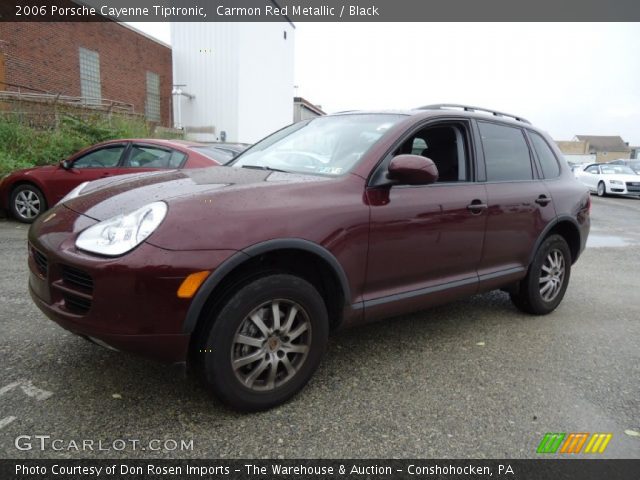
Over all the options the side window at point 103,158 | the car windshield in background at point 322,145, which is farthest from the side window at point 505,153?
the side window at point 103,158

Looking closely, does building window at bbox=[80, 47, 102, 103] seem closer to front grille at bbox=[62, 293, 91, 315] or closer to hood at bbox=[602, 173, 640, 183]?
front grille at bbox=[62, 293, 91, 315]

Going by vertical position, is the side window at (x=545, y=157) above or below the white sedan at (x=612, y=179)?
above

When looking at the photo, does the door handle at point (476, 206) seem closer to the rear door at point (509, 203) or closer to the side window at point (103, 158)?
the rear door at point (509, 203)

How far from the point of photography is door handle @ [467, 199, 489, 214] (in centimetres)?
332

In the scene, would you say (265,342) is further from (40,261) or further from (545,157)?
(545,157)

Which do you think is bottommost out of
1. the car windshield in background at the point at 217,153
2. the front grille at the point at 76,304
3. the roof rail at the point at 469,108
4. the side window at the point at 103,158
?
the front grille at the point at 76,304

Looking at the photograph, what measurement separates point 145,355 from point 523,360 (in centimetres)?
257

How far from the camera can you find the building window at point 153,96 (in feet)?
79.5

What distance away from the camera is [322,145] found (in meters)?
3.24

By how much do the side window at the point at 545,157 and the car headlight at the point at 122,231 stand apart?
342 cm

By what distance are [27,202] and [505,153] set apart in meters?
7.01

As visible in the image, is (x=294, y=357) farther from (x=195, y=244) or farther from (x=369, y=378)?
(x=195, y=244)

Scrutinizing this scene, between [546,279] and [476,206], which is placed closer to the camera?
[476,206]

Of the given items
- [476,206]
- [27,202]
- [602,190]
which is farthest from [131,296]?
[602,190]
